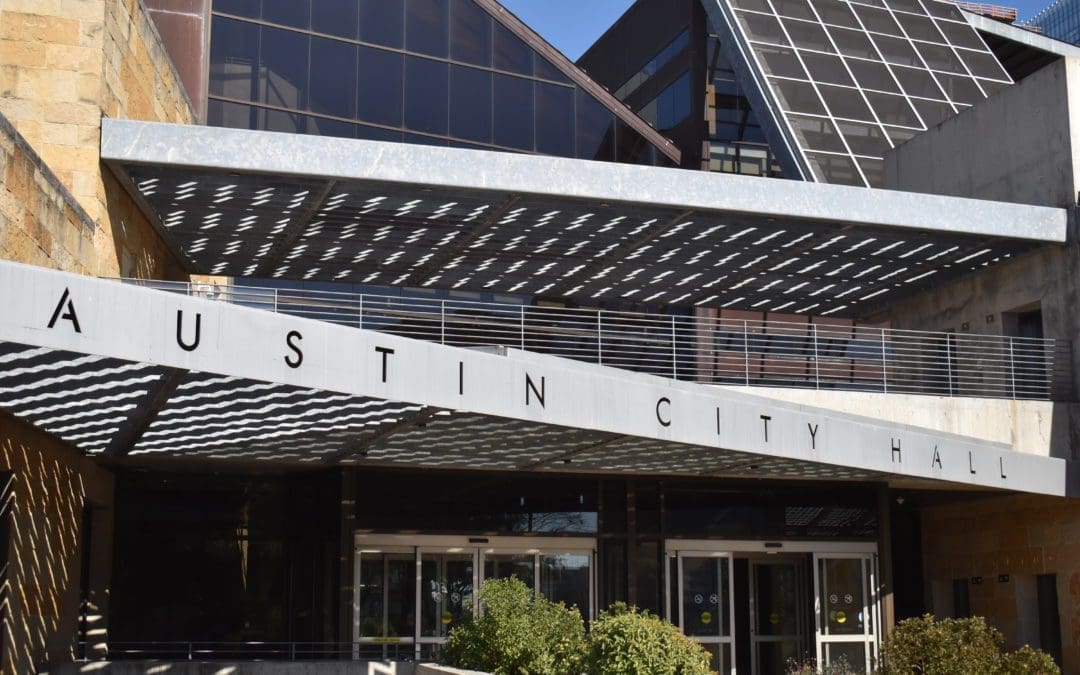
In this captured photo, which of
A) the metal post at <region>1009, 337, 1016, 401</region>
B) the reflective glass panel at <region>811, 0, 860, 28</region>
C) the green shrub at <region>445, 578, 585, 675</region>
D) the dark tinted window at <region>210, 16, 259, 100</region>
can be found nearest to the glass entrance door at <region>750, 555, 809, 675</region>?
the metal post at <region>1009, 337, 1016, 401</region>

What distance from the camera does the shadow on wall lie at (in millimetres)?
14336

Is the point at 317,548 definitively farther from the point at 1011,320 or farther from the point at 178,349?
the point at 1011,320

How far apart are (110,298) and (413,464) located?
379 inches

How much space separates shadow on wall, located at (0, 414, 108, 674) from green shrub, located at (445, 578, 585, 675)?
492cm

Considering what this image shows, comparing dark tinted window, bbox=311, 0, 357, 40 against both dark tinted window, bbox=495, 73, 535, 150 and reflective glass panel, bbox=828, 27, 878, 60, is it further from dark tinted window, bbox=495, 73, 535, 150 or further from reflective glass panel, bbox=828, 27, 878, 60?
reflective glass panel, bbox=828, 27, 878, 60

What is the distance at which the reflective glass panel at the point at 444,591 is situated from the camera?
68.2ft

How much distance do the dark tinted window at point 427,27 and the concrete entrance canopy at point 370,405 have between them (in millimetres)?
13495

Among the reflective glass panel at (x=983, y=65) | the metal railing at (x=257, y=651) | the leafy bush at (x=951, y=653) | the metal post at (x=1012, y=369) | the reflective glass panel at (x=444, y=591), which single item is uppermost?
the reflective glass panel at (x=983, y=65)

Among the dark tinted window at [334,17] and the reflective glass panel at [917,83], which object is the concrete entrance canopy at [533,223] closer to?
the dark tinted window at [334,17]

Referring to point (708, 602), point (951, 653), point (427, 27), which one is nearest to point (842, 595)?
point (708, 602)

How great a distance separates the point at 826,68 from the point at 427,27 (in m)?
9.73

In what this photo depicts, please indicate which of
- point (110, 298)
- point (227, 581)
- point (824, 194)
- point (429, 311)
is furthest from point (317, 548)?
point (110, 298)

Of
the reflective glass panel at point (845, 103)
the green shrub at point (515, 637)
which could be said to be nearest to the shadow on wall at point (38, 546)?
the green shrub at point (515, 637)

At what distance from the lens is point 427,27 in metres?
30.4
